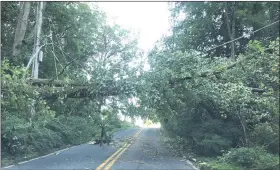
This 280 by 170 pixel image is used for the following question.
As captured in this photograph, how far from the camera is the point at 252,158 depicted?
12477 millimetres

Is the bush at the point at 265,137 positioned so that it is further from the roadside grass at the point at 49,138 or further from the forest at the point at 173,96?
the roadside grass at the point at 49,138

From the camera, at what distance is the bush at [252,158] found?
11.2m

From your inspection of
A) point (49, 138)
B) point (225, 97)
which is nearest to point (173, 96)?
point (225, 97)

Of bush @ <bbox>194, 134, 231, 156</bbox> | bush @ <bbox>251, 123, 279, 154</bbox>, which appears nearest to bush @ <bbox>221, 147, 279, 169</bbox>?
bush @ <bbox>251, 123, 279, 154</bbox>

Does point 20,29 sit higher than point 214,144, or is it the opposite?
point 20,29

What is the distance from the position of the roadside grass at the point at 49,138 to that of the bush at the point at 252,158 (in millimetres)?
7389

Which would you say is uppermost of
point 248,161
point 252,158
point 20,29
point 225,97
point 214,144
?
point 20,29

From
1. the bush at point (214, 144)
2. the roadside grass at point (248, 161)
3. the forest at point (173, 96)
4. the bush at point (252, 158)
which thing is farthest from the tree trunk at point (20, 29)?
the bush at point (252, 158)

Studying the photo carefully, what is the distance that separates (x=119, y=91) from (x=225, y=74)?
4.25 metres

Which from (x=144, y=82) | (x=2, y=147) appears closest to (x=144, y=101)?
(x=144, y=82)

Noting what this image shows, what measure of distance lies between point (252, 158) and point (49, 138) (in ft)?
36.6

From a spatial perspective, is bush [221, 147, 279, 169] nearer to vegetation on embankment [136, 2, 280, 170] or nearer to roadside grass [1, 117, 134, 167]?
vegetation on embankment [136, 2, 280, 170]

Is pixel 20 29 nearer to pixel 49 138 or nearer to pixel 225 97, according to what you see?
pixel 49 138

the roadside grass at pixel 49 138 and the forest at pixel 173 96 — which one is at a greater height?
the forest at pixel 173 96
